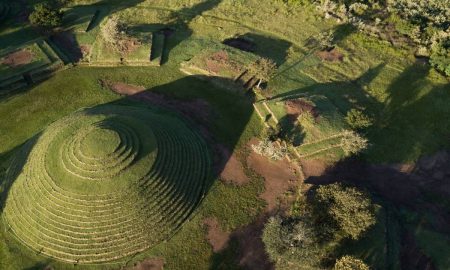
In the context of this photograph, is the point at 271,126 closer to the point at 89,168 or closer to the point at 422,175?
the point at 422,175

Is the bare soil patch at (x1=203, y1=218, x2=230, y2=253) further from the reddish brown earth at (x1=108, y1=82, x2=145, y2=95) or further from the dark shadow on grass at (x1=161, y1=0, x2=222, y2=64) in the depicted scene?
the dark shadow on grass at (x1=161, y1=0, x2=222, y2=64)

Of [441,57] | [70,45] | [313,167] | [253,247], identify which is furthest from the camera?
[70,45]

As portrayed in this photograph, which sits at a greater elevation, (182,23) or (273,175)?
(182,23)

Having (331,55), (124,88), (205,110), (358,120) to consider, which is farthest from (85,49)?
(358,120)

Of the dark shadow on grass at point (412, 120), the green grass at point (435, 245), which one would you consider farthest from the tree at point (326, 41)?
the green grass at point (435, 245)

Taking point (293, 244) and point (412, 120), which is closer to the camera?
point (293, 244)

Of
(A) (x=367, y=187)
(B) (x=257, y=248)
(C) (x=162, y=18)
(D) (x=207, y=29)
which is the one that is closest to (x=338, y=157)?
(A) (x=367, y=187)

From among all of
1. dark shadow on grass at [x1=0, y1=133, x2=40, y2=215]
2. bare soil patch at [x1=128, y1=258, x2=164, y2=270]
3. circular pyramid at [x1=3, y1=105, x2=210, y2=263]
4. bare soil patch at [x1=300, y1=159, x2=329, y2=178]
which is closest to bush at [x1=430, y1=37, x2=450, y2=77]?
bare soil patch at [x1=300, y1=159, x2=329, y2=178]

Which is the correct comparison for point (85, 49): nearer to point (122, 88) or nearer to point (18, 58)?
point (18, 58)
